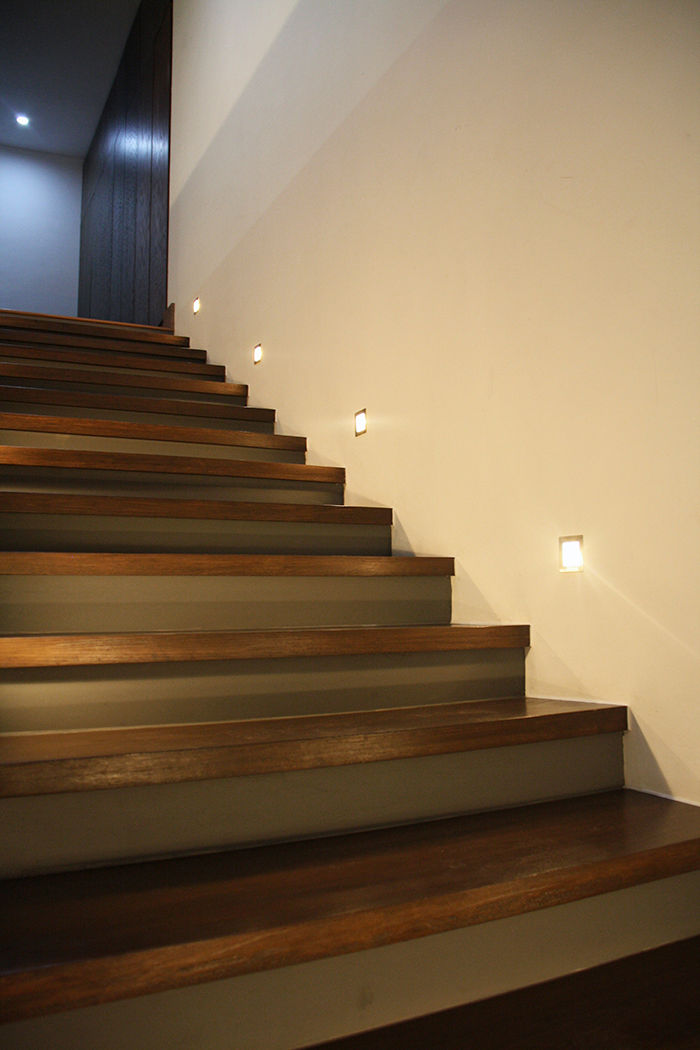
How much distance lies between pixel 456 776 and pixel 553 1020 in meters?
0.43

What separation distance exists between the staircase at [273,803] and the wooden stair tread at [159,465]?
4 cm

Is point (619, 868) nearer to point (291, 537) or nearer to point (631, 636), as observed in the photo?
point (631, 636)

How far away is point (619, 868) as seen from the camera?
3.93 ft

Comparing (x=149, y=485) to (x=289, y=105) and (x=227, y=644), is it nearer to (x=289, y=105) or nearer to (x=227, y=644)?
(x=227, y=644)

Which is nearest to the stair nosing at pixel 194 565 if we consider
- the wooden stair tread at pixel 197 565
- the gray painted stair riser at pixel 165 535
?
the wooden stair tread at pixel 197 565

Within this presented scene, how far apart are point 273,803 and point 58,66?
9.00 m

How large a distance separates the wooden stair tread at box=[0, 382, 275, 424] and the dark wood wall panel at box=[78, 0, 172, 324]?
10.0 ft

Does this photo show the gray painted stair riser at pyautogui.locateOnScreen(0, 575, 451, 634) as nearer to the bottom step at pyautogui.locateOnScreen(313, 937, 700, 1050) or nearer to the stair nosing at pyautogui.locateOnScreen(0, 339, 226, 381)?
the bottom step at pyautogui.locateOnScreen(313, 937, 700, 1050)

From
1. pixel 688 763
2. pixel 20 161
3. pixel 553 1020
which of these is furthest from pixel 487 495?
pixel 20 161

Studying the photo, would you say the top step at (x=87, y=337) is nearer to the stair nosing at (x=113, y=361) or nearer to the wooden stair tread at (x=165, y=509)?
the stair nosing at (x=113, y=361)

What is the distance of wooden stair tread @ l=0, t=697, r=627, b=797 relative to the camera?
1.14 meters

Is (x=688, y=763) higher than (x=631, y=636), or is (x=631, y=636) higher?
(x=631, y=636)

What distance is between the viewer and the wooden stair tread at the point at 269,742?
1.14 m

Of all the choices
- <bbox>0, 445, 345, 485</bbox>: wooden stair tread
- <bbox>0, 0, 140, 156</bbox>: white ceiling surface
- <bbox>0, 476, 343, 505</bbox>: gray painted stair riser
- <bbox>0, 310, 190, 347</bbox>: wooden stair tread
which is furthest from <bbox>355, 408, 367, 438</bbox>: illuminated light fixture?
<bbox>0, 0, 140, 156</bbox>: white ceiling surface
